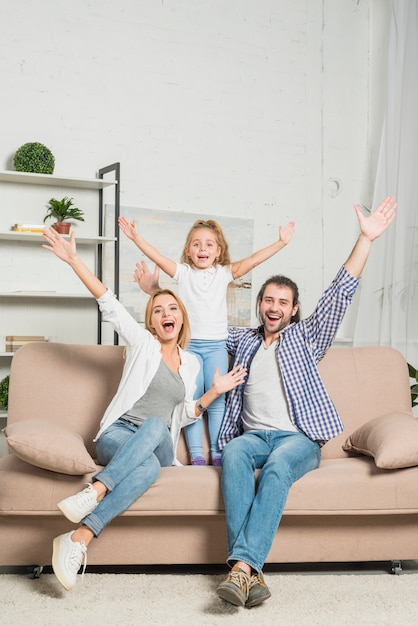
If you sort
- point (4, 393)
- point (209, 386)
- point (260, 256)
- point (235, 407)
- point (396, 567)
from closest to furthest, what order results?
point (396, 567) < point (235, 407) < point (209, 386) < point (260, 256) < point (4, 393)

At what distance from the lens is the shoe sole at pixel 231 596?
2309 mm

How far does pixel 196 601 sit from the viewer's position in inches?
96.7

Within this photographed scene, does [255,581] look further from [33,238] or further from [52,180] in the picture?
[52,180]

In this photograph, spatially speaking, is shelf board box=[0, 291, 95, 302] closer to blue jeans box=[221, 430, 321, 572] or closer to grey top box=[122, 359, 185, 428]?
grey top box=[122, 359, 185, 428]

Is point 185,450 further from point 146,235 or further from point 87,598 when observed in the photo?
point 146,235

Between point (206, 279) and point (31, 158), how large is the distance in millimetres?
1660

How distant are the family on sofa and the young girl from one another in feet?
0.06

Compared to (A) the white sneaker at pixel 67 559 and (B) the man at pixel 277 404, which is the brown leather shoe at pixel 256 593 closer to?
(B) the man at pixel 277 404

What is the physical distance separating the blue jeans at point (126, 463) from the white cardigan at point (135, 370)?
106 mm

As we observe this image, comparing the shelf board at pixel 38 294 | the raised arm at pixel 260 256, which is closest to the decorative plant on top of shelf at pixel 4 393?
the shelf board at pixel 38 294

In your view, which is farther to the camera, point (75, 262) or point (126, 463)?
point (75, 262)

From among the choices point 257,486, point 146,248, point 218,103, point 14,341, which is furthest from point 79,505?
point 218,103

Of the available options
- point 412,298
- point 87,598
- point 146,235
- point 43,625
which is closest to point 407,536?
point 87,598

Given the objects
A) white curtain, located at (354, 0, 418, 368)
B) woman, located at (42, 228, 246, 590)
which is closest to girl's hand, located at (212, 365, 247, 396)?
woman, located at (42, 228, 246, 590)
